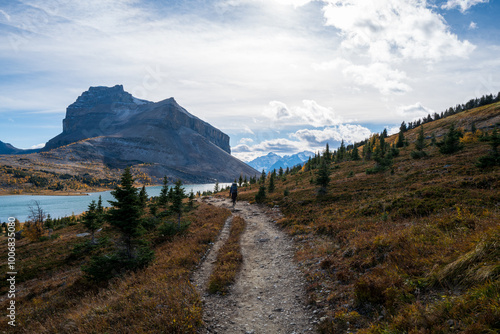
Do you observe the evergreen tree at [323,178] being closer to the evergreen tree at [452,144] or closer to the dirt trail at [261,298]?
the dirt trail at [261,298]

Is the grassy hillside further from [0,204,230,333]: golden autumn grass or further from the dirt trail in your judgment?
[0,204,230,333]: golden autumn grass

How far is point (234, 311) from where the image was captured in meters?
8.10

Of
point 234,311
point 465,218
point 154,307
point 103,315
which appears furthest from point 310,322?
point 465,218

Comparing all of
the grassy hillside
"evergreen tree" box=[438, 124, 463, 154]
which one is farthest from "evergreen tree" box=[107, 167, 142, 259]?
"evergreen tree" box=[438, 124, 463, 154]

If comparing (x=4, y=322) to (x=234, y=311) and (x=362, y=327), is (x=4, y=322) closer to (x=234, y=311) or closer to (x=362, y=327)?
(x=234, y=311)

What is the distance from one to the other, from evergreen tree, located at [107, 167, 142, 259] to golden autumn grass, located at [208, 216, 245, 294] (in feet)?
20.0

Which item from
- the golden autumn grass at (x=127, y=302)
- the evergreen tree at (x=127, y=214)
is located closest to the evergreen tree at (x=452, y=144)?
the golden autumn grass at (x=127, y=302)

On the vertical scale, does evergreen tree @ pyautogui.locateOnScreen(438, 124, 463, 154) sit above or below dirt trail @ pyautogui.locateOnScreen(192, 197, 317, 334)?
above

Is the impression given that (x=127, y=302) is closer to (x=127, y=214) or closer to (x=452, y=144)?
(x=127, y=214)

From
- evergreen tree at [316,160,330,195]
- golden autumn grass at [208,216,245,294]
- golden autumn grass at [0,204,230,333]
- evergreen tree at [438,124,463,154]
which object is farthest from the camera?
evergreen tree at [438,124,463,154]

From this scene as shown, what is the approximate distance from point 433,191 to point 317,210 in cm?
953

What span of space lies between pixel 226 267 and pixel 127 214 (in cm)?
795

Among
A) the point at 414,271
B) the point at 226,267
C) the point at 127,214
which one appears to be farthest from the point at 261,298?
the point at 127,214

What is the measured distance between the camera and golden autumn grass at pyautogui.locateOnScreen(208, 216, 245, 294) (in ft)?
32.0
